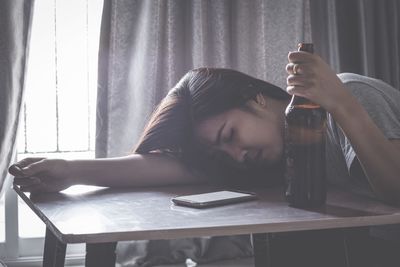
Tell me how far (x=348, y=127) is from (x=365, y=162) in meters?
0.09

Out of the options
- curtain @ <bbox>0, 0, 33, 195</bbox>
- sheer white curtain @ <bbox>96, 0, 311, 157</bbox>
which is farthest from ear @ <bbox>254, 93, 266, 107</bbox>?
curtain @ <bbox>0, 0, 33, 195</bbox>

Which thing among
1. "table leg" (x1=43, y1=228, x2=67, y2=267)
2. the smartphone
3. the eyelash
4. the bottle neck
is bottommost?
"table leg" (x1=43, y1=228, x2=67, y2=267)

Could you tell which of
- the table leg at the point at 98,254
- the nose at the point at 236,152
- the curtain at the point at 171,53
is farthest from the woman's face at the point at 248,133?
the curtain at the point at 171,53

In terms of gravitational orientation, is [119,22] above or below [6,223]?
above

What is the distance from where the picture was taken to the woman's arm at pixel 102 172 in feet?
4.57

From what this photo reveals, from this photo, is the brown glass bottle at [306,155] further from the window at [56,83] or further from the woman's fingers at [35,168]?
the window at [56,83]

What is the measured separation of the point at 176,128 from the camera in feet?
4.87

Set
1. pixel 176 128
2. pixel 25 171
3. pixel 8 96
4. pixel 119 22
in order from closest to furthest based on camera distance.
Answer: pixel 25 171, pixel 176 128, pixel 8 96, pixel 119 22

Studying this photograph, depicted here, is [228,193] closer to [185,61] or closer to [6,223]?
[185,61]

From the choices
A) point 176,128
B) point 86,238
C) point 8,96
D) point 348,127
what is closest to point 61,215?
point 86,238

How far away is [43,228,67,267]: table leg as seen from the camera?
4.01 feet

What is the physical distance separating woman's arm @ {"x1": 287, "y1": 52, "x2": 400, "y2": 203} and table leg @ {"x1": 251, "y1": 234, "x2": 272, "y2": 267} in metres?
0.28

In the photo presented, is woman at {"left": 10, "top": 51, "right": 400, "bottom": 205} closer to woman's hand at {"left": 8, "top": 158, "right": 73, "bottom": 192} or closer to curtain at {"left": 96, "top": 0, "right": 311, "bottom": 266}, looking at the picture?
woman's hand at {"left": 8, "top": 158, "right": 73, "bottom": 192}

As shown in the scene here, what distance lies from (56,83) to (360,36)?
1391mm
